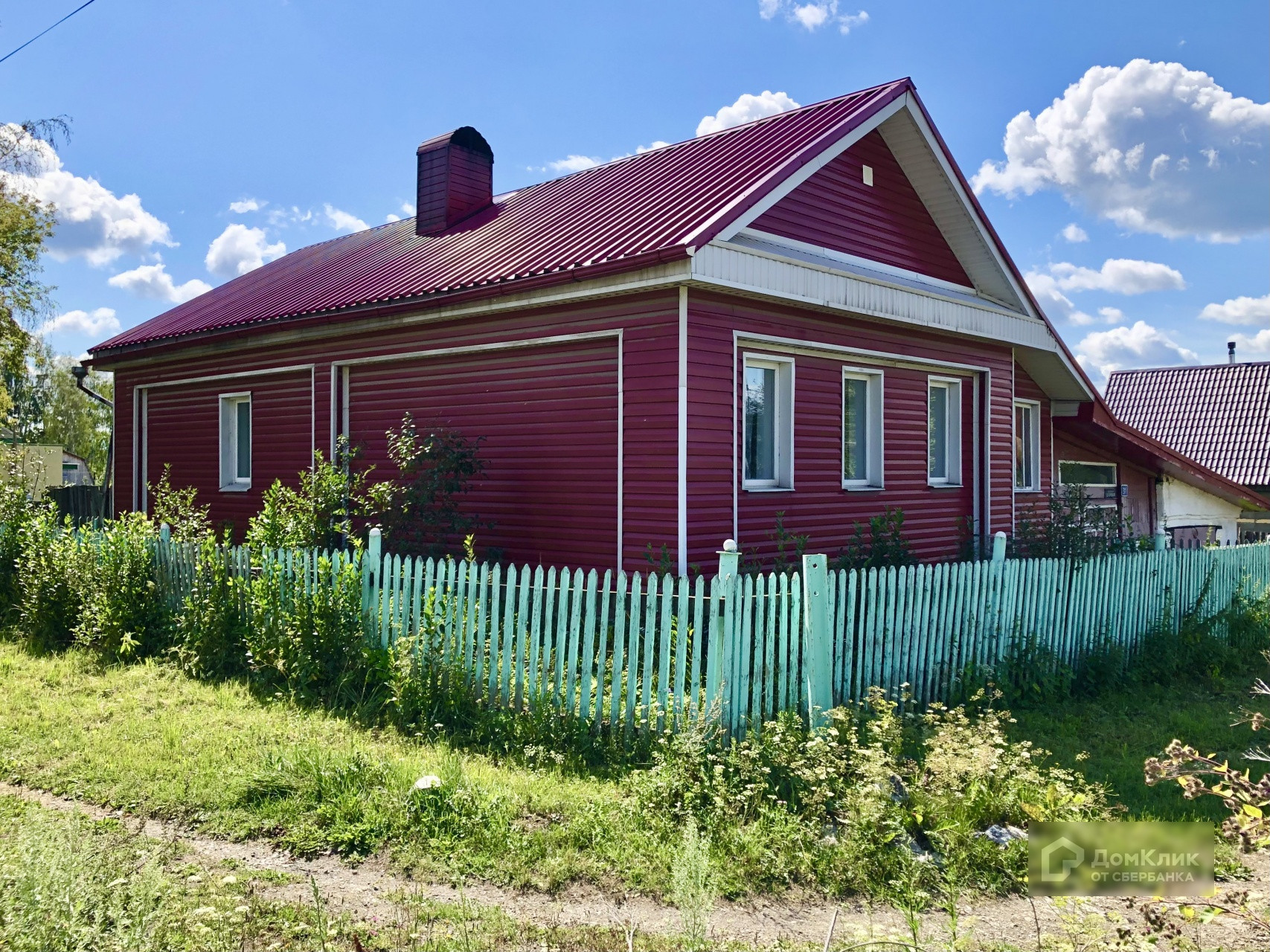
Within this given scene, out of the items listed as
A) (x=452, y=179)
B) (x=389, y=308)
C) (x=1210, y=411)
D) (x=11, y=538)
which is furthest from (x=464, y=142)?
(x=1210, y=411)

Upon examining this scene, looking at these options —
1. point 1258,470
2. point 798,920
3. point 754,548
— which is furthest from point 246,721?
point 1258,470

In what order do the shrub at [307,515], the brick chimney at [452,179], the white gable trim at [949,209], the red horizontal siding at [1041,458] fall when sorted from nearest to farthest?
the shrub at [307,515] < the white gable trim at [949,209] < the brick chimney at [452,179] < the red horizontal siding at [1041,458]

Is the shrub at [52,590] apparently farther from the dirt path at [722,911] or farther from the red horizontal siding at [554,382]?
the dirt path at [722,911]

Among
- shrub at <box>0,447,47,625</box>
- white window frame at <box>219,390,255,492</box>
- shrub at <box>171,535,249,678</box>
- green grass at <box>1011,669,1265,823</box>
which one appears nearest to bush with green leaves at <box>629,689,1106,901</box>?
green grass at <box>1011,669,1265,823</box>

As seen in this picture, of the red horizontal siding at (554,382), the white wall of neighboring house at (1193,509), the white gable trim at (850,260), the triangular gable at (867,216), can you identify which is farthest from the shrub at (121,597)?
the white wall of neighboring house at (1193,509)

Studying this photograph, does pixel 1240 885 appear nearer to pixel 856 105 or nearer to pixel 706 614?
pixel 706 614

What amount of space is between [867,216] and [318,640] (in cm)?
818

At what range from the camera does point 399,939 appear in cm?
418

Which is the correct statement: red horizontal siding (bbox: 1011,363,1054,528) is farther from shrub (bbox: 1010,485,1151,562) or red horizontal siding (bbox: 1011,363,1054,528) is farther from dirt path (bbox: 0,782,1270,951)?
dirt path (bbox: 0,782,1270,951)

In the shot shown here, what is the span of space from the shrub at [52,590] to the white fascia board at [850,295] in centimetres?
688

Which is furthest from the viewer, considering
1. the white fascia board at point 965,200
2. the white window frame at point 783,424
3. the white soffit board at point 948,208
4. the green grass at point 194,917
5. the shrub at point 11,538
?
the white soffit board at point 948,208

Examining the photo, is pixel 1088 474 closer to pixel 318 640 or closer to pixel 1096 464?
pixel 1096 464

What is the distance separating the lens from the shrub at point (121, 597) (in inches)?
367

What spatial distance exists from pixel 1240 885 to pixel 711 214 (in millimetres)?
6530
